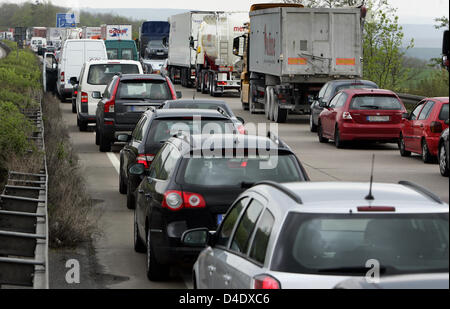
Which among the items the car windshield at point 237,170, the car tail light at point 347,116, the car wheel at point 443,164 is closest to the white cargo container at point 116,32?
the car tail light at point 347,116

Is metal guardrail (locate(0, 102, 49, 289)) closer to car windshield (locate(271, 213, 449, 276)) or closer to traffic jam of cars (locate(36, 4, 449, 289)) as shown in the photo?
traffic jam of cars (locate(36, 4, 449, 289))

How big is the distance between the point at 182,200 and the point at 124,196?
7.25 metres

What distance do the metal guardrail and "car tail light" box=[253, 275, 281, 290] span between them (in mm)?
2469

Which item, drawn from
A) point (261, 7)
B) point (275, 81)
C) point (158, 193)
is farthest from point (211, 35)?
point (158, 193)

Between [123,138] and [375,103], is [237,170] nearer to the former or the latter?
[123,138]

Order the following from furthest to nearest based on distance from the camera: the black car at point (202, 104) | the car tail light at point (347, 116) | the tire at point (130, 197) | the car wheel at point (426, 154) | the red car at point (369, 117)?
the car tail light at point (347, 116)
the red car at point (369, 117)
the car wheel at point (426, 154)
the black car at point (202, 104)
the tire at point (130, 197)

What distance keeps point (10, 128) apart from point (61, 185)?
2.41 meters

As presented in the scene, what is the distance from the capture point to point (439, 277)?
178 inches

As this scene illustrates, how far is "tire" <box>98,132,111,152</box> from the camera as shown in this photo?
77.6 feet

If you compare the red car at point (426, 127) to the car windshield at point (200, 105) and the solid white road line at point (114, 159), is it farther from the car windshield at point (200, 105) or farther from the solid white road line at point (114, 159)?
the solid white road line at point (114, 159)

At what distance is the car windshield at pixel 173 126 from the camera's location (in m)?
14.0

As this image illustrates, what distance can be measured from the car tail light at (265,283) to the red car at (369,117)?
67.3 feet

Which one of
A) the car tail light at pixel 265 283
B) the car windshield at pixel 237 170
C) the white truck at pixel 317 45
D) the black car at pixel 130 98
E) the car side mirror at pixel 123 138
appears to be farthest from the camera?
the white truck at pixel 317 45
